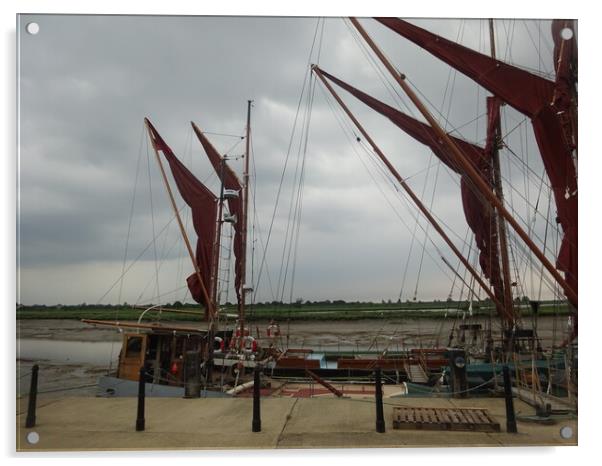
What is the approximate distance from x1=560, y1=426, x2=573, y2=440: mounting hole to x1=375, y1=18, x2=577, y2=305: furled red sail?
4.92ft

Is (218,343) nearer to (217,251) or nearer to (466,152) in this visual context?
(217,251)

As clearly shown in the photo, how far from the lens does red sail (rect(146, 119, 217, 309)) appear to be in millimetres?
6820

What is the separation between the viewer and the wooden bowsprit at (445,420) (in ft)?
15.4

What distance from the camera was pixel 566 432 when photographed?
482 centimetres

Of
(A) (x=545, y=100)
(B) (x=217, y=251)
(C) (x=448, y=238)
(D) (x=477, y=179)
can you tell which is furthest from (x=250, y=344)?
(A) (x=545, y=100)

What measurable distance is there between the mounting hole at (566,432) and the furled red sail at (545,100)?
150 centimetres

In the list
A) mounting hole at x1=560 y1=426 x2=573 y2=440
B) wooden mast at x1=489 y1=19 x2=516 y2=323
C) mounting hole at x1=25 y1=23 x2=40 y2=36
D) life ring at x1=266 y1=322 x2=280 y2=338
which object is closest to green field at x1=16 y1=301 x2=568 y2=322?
wooden mast at x1=489 y1=19 x2=516 y2=323

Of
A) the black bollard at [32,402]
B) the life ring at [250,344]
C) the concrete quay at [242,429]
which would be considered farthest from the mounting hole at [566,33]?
the life ring at [250,344]

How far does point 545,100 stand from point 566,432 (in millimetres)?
3891

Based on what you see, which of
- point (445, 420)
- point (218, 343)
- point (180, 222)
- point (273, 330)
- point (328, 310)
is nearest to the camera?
point (445, 420)

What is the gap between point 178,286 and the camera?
23.6 feet

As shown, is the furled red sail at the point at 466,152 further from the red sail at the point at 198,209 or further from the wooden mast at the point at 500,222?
the red sail at the point at 198,209

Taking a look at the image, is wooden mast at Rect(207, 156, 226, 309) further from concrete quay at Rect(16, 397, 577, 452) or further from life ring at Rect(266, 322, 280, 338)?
concrete quay at Rect(16, 397, 577, 452)

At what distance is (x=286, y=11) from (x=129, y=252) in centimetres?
368
